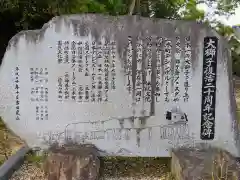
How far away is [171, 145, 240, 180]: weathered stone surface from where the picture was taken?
3.12 metres

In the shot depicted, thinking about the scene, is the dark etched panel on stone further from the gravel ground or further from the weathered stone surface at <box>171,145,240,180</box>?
the gravel ground

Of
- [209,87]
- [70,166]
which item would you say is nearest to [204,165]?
[209,87]

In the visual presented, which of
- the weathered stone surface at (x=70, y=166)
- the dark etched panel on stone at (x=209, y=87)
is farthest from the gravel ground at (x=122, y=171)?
the dark etched panel on stone at (x=209, y=87)

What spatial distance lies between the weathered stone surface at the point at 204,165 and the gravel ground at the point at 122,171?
1.21 ft

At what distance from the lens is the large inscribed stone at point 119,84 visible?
3318mm

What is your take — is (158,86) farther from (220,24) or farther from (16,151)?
(220,24)

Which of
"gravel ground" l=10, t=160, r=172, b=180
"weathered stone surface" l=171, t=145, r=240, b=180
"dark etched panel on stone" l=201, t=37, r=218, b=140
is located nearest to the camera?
"weathered stone surface" l=171, t=145, r=240, b=180

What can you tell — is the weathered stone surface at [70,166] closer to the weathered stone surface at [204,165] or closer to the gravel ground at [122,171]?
the gravel ground at [122,171]

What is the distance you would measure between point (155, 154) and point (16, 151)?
171 cm

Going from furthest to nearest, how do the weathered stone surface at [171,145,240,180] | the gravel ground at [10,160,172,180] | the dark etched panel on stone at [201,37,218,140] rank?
the gravel ground at [10,160,172,180] → the dark etched panel on stone at [201,37,218,140] → the weathered stone surface at [171,145,240,180]

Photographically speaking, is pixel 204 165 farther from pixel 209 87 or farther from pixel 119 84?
pixel 119 84

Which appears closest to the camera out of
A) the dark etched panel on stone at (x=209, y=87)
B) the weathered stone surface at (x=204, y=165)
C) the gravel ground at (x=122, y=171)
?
the weathered stone surface at (x=204, y=165)

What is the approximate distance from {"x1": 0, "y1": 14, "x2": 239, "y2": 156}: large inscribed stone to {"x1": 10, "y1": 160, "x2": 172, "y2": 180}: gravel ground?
1.35 feet

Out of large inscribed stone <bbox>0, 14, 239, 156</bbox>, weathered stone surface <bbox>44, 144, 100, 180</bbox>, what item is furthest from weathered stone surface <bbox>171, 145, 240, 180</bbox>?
weathered stone surface <bbox>44, 144, 100, 180</bbox>
